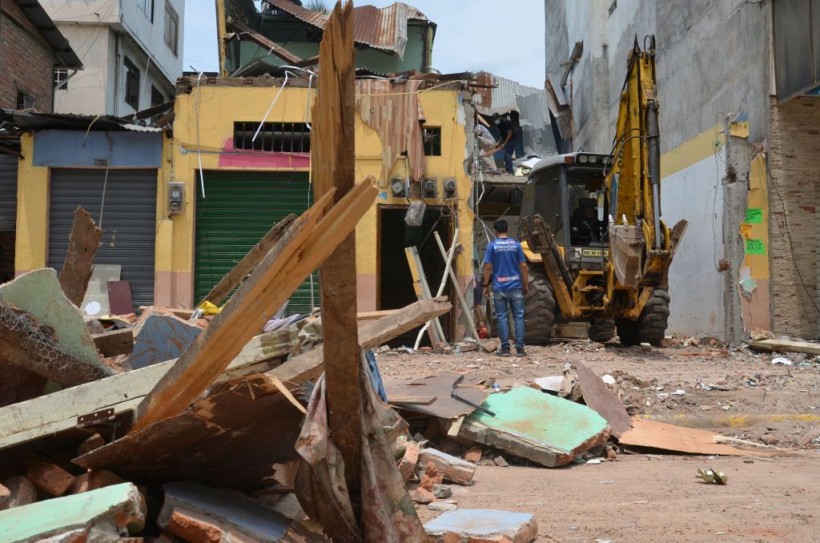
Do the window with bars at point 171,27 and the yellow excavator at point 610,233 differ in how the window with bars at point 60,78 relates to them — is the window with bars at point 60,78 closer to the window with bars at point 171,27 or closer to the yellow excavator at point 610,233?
the window with bars at point 171,27

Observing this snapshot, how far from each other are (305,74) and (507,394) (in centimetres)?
997

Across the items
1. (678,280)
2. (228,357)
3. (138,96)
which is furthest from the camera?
(138,96)

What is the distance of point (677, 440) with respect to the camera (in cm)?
651

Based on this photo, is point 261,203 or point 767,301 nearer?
point 767,301

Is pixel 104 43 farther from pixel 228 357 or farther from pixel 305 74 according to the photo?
pixel 228 357

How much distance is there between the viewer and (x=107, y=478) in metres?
3.15

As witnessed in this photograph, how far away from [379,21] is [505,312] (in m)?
13.9

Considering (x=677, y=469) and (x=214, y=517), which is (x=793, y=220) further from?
(x=214, y=517)

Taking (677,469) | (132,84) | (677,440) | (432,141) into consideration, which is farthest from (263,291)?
(132,84)

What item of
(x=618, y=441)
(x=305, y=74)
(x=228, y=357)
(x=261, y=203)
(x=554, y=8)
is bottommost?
(x=618, y=441)

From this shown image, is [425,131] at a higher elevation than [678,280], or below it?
higher

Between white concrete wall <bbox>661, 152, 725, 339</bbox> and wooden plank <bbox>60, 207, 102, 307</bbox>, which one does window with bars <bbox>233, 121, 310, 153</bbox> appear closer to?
white concrete wall <bbox>661, 152, 725, 339</bbox>

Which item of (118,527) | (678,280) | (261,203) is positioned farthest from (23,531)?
(678,280)

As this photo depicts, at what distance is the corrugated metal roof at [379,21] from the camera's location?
21219 millimetres
